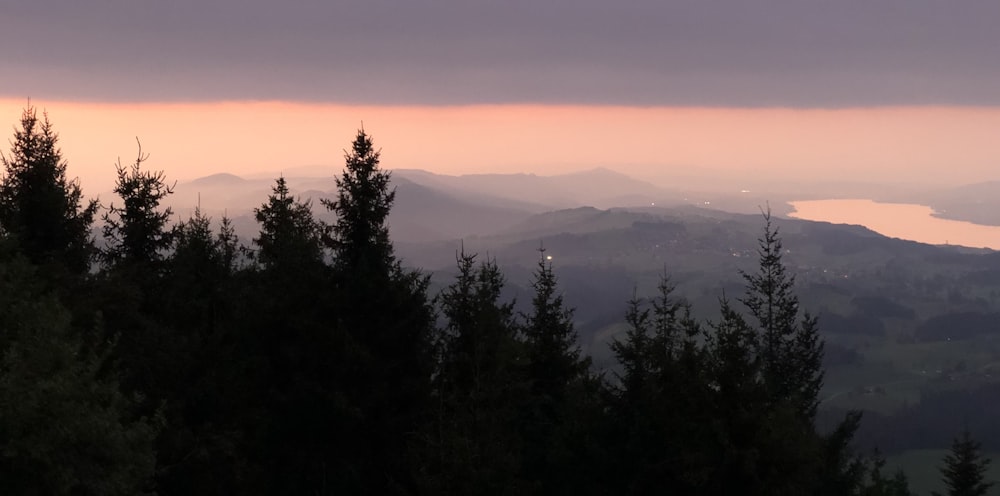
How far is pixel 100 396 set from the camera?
54.9ft

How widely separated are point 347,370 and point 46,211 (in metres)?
12.3

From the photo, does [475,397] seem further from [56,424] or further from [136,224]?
[136,224]

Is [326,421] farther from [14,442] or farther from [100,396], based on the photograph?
[14,442]

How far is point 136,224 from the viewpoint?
2966cm

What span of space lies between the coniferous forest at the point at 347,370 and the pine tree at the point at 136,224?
0.26ft

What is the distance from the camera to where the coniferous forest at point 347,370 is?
21.0 metres

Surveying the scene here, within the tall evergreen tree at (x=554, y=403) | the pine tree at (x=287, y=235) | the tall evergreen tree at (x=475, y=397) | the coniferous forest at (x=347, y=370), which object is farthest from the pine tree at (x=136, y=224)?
the tall evergreen tree at (x=554, y=403)

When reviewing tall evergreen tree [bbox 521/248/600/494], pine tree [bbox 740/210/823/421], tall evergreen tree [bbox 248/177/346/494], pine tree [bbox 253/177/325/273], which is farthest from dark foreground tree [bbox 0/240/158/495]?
pine tree [bbox 740/210/823/421]

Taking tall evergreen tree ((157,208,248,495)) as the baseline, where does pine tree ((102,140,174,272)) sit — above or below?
above

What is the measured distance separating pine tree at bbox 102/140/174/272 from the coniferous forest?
8 cm

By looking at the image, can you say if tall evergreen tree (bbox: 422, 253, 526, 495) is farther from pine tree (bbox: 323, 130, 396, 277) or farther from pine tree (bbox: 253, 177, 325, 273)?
pine tree (bbox: 253, 177, 325, 273)

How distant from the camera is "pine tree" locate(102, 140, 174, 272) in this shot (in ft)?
97.5

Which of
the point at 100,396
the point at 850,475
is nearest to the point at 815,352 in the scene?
the point at 850,475

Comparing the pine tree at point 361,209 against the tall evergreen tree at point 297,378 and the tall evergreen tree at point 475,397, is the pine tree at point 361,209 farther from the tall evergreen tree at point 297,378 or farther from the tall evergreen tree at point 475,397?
the tall evergreen tree at point 475,397
